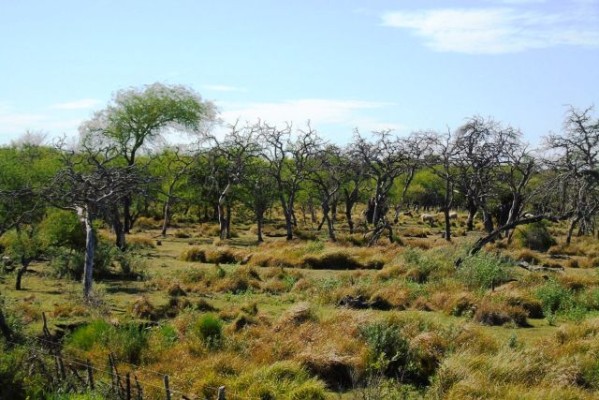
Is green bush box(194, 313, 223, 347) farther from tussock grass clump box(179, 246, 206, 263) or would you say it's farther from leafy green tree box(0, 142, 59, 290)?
tussock grass clump box(179, 246, 206, 263)

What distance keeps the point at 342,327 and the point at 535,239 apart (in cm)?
2456

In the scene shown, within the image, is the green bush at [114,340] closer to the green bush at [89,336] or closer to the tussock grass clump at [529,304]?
the green bush at [89,336]

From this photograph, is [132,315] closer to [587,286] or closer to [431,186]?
[587,286]

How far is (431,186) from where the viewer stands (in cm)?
8475

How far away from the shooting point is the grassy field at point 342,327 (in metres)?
11.2

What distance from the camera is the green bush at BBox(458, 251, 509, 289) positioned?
21.1 meters

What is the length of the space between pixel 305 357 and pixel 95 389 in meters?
3.75

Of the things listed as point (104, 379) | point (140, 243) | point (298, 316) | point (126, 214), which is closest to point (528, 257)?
point (298, 316)

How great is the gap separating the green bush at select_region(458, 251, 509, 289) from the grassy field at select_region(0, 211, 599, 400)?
44 millimetres

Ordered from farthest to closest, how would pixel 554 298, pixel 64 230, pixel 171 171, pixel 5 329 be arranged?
1. pixel 171 171
2. pixel 64 230
3. pixel 554 298
4. pixel 5 329

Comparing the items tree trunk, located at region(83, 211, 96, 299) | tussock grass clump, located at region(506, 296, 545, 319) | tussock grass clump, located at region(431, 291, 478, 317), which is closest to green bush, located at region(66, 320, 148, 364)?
A: tree trunk, located at region(83, 211, 96, 299)

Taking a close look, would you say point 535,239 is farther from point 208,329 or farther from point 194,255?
point 208,329

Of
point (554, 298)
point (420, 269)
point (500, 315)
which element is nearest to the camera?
point (500, 315)

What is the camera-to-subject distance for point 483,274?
69.9 ft
